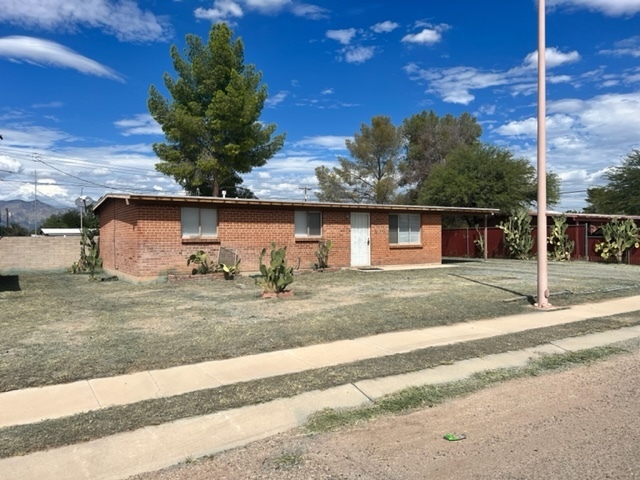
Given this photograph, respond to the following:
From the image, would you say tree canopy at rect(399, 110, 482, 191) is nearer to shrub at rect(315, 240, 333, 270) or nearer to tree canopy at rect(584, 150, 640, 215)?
tree canopy at rect(584, 150, 640, 215)

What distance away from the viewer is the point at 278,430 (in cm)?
444

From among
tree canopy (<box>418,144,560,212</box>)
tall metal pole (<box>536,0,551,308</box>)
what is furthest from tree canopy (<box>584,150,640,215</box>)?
tall metal pole (<box>536,0,551,308</box>)

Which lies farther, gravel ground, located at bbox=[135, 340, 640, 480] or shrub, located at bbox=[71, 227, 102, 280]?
shrub, located at bbox=[71, 227, 102, 280]

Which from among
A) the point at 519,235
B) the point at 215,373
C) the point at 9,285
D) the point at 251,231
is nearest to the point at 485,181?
the point at 519,235

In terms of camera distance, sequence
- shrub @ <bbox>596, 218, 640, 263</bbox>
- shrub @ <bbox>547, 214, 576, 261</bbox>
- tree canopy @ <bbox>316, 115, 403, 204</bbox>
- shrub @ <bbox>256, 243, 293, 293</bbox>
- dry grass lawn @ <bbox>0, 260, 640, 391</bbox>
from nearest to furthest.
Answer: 1. dry grass lawn @ <bbox>0, 260, 640, 391</bbox>
2. shrub @ <bbox>256, 243, 293, 293</bbox>
3. shrub @ <bbox>596, 218, 640, 263</bbox>
4. shrub @ <bbox>547, 214, 576, 261</bbox>
5. tree canopy @ <bbox>316, 115, 403, 204</bbox>

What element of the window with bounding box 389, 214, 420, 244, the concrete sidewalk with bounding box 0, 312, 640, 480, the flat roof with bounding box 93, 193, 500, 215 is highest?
the flat roof with bounding box 93, 193, 500, 215

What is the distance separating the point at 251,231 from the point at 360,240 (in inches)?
194

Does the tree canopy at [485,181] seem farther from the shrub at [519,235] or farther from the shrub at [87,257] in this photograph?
the shrub at [87,257]

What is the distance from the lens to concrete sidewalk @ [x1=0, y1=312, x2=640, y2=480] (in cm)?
374

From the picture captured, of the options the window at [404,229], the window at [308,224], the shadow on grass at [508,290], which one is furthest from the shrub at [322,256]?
the shadow on grass at [508,290]

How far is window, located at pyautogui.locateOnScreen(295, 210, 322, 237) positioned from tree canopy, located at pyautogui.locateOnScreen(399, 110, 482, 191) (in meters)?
29.9

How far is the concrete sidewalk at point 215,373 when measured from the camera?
496 centimetres

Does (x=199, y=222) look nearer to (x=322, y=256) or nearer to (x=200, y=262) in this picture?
(x=200, y=262)

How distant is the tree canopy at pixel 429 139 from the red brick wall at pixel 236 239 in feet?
85.1
